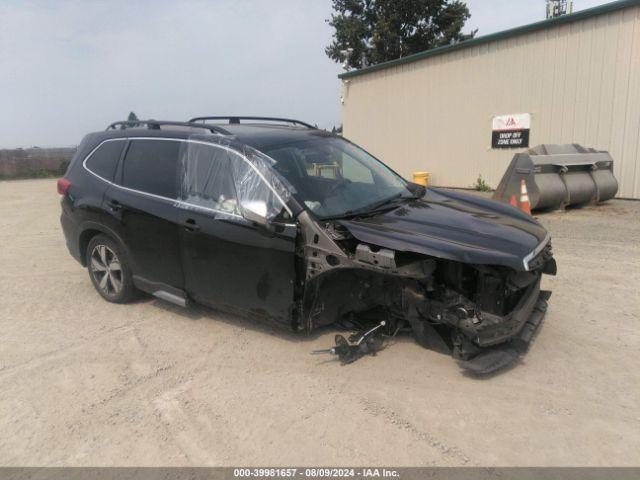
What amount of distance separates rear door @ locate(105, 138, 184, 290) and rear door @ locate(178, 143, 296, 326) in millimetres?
144

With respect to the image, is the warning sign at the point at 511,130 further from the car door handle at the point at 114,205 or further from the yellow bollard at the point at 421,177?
the car door handle at the point at 114,205

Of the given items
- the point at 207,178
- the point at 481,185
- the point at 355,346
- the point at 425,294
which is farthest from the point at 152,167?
the point at 481,185

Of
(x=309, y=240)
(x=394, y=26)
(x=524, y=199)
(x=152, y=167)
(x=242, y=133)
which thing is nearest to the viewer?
(x=309, y=240)

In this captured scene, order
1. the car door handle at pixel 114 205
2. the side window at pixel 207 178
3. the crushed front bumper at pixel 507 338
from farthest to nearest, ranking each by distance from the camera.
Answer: the car door handle at pixel 114 205, the side window at pixel 207 178, the crushed front bumper at pixel 507 338

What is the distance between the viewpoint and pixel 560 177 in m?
9.92

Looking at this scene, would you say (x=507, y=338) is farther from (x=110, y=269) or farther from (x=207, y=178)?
(x=110, y=269)

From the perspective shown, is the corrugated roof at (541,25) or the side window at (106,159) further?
the corrugated roof at (541,25)

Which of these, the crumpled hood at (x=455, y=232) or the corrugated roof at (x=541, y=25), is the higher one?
the corrugated roof at (x=541, y=25)

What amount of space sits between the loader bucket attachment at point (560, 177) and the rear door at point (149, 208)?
23.2ft

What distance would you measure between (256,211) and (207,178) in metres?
0.75

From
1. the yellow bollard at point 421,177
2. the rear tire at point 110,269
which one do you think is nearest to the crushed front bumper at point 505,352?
the rear tire at point 110,269

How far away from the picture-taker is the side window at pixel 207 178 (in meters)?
4.03

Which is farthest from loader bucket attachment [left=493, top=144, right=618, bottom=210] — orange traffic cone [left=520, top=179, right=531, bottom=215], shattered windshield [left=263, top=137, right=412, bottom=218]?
shattered windshield [left=263, top=137, right=412, bottom=218]

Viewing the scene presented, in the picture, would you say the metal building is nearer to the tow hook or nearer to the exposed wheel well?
the tow hook
